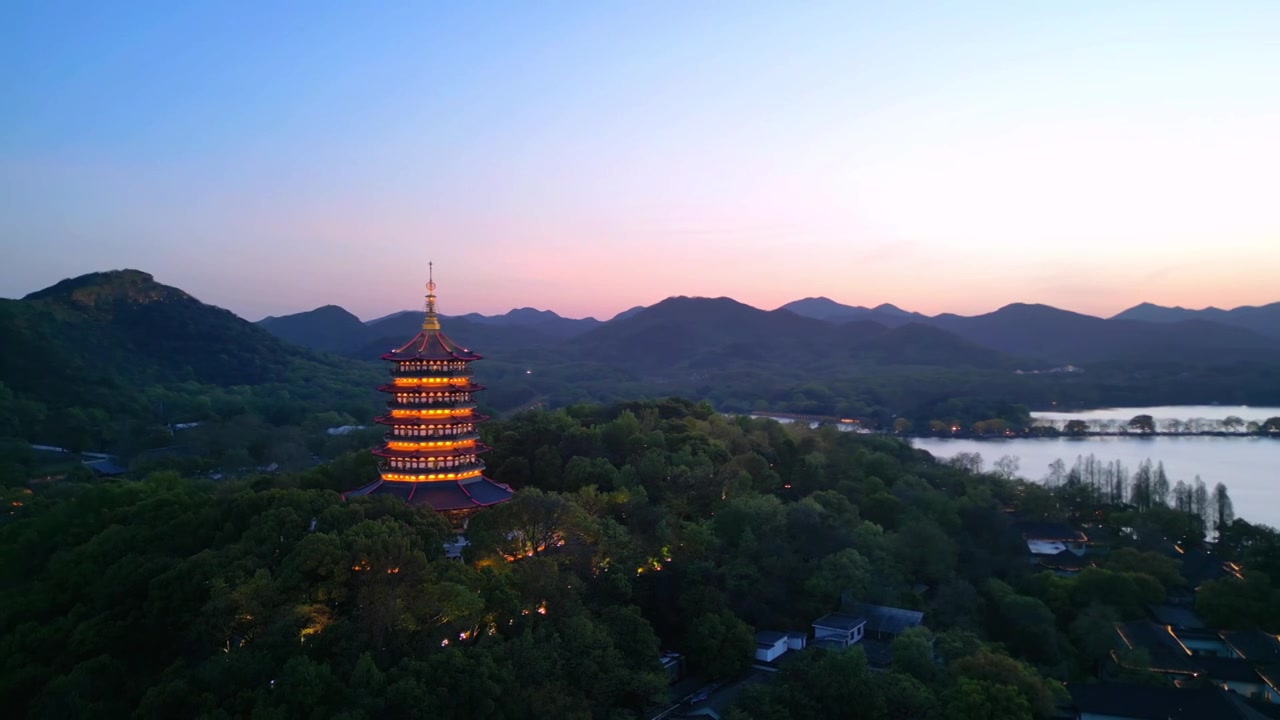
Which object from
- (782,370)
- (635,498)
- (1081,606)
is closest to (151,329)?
(635,498)

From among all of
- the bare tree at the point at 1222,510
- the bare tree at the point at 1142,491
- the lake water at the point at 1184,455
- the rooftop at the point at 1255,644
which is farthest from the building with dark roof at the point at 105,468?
the lake water at the point at 1184,455

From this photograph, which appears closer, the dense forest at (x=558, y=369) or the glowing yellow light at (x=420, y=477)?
the glowing yellow light at (x=420, y=477)

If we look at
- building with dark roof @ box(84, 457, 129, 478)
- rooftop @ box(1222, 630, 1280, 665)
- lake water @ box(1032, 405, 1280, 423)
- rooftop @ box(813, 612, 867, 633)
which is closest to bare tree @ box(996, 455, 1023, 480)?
rooftop @ box(1222, 630, 1280, 665)

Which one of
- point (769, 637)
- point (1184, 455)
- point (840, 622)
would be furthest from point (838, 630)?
point (1184, 455)

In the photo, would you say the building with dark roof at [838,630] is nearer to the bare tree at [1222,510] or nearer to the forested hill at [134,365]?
the bare tree at [1222,510]

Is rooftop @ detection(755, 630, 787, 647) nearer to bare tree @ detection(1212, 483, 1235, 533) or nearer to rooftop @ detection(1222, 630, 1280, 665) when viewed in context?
rooftop @ detection(1222, 630, 1280, 665)
